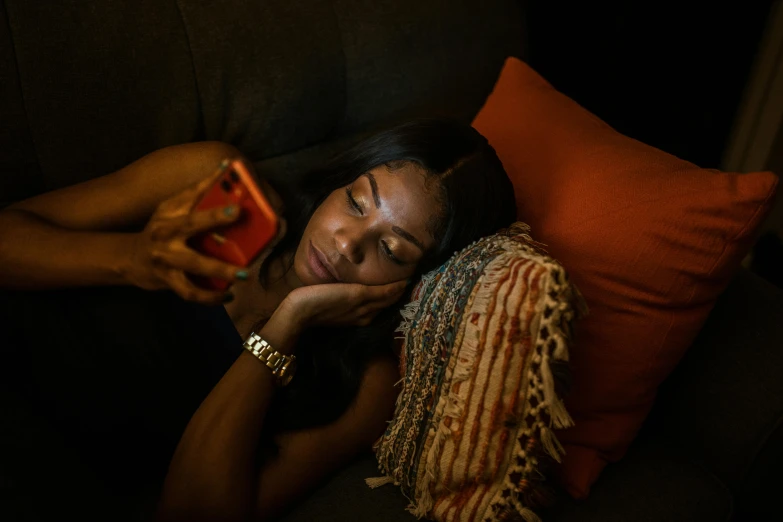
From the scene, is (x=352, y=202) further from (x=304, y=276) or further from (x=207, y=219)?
(x=207, y=219)

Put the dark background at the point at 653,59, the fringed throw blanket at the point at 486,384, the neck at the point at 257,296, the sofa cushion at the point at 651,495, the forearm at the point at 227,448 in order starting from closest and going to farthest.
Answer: the fringed throw blanket at the point at 486,384 < the forearm at the point at 227,448 < the sofa cushion at the point at 651,495 < the neck at the point at 257,296 < the dark background at the point at 653,59

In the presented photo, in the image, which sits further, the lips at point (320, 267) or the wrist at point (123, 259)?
the lips at point (320, 267)

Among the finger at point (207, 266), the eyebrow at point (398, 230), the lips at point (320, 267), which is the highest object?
the finger at point (207, 266)

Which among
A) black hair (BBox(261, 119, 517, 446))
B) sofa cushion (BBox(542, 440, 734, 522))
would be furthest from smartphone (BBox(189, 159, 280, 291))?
sofa cushion (BBox(542, 440, 734, 522))

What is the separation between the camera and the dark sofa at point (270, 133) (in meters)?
1.02

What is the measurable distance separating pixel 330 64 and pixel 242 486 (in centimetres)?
92

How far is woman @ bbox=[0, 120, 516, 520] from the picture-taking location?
3.13ft

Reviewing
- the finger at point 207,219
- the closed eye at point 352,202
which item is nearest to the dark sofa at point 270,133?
the closed eye at point 352,202

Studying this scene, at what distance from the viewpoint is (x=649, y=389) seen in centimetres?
105

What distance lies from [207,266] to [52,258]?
0.45 metres

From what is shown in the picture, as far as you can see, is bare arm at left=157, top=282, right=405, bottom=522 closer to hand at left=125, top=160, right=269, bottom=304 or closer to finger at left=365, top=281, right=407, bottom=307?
finger at left=365, top=281, right=407, bottom=307

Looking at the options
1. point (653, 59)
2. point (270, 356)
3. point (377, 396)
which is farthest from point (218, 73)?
point (653, 59)

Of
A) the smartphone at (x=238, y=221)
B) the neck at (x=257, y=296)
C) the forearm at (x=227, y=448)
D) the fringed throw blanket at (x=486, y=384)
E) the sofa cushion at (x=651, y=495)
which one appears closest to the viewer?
the smartphone at (x=238, y=221)

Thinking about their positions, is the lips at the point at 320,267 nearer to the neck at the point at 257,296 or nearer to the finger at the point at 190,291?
the neck at the point at 257,296
